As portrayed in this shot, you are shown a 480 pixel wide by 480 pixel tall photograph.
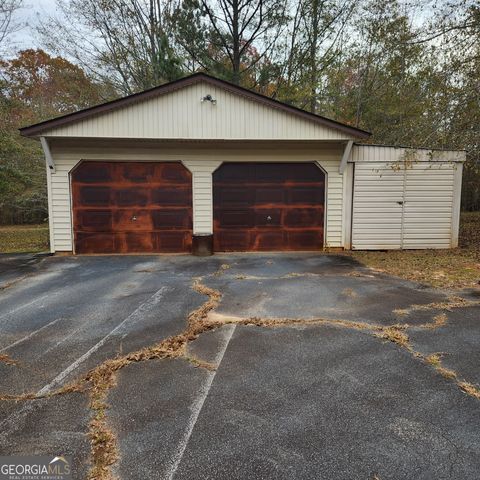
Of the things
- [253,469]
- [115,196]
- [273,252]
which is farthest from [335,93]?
[253,469]

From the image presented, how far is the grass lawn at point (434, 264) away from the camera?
555 centimetres

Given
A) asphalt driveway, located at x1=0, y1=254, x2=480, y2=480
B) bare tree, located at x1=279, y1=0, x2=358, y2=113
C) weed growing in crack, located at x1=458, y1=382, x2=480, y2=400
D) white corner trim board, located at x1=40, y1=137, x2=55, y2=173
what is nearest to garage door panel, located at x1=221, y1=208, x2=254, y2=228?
asphalt driveway, located at x1=0, y1=254, x2=480, y2=480

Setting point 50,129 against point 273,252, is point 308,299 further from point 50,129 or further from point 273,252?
point 50,129

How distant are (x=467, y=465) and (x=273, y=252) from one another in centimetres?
680

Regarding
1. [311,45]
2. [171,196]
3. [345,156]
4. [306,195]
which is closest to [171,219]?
[171,196]

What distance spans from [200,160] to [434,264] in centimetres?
554

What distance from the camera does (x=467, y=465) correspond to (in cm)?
172

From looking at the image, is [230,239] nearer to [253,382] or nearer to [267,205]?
[267,205]

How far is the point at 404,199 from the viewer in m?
8.23

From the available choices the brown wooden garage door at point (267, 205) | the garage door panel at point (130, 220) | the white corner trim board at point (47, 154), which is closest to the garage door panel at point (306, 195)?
the brown wooden garage door at point (267, 205)

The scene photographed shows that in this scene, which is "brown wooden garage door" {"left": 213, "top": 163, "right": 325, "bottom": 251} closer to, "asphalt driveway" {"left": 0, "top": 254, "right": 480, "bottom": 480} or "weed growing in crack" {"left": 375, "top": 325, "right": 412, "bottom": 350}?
"asphalt driveway" {"left": 0, "top": 254, "right": 480, "bottom": 480}

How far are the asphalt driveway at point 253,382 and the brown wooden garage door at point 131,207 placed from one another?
333 centimetres

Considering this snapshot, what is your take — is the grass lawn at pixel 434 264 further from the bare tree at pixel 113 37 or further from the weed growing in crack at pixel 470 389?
the bare tree at pixel 113 37

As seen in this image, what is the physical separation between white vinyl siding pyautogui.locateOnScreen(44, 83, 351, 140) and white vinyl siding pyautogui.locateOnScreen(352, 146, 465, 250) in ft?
4.13
